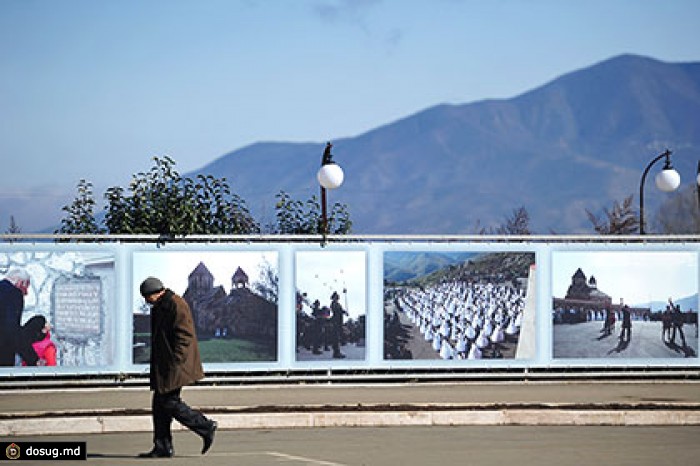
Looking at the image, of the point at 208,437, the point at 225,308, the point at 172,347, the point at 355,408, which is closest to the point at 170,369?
the point at 172,347

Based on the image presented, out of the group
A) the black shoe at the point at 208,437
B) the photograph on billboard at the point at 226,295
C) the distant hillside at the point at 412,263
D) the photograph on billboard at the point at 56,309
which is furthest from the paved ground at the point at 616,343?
the black shoe at the point at 208,437

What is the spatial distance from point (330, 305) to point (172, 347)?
8.73 meters

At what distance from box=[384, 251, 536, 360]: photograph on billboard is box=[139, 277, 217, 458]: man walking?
353 inches

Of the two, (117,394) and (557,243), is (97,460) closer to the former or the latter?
(117,394)

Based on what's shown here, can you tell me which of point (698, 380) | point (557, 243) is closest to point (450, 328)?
point (557, 243)

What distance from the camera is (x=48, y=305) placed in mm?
22781

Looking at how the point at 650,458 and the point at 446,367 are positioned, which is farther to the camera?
the point at 446,367

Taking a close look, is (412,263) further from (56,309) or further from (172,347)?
(172,347)

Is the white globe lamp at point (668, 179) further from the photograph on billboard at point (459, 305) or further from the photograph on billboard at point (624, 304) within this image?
the photograph on billboard at point (459, 305)

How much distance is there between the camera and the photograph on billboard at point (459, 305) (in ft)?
77.7

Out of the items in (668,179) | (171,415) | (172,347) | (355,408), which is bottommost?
(355,408)

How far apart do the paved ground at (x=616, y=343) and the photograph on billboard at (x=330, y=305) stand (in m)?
3.39

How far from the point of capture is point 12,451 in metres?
15.6

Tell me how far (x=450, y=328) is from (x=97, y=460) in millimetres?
10024
